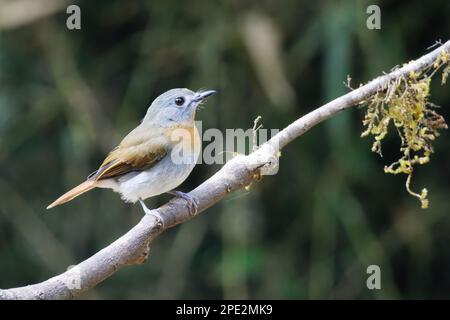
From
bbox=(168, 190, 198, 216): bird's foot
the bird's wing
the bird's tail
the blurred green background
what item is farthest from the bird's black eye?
the blurred green background

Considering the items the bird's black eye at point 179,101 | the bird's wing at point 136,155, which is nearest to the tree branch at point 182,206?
the bird's wing at point 136,155

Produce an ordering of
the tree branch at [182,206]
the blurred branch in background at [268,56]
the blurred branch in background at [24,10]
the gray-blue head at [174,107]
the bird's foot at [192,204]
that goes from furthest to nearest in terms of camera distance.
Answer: the blurred branch in background at [24,10] → the blurred branch in background at [268,56] → the gray-blue head at [174,107] → the bird's foot at [192,204] → the tree branch at [182,206]

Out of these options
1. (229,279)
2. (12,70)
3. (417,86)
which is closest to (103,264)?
(417,86)

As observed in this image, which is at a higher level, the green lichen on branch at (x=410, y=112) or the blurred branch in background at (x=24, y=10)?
the blurred branch in background at (x=24, y=10)

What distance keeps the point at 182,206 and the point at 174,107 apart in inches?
25.7

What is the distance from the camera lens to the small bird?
122 inches

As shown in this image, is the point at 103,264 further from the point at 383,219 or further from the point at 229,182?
the point at 383,219

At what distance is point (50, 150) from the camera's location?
554 centimetres

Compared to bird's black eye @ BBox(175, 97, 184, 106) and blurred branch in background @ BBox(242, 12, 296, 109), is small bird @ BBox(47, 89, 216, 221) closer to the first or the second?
bird's black eye @ BBox(175, 97, 184, 106)

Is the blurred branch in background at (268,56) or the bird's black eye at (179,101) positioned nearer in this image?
the bird's black eye at (179,101)

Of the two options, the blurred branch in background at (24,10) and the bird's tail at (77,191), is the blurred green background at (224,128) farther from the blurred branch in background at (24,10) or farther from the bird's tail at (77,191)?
the bird's tail at (77,191)

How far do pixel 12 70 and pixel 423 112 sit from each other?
11.9ft

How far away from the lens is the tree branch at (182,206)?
2160 millimetres

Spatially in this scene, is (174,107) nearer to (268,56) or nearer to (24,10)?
(268,56)
